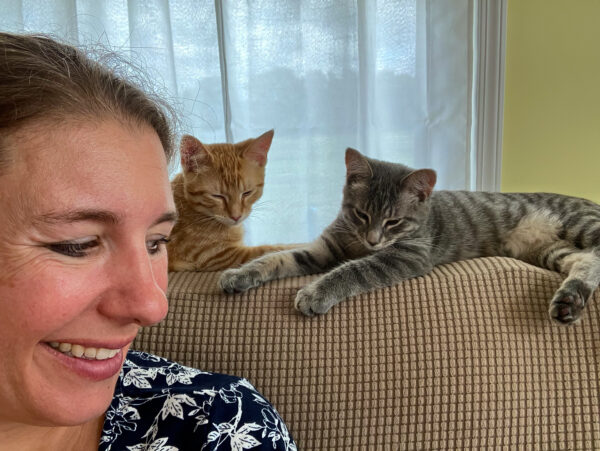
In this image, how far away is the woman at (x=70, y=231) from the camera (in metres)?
0.48

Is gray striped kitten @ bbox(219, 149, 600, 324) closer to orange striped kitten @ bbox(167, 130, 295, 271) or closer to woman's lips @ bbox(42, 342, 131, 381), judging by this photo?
orange striped kitten @ bbox(167, 130, 295, 271)

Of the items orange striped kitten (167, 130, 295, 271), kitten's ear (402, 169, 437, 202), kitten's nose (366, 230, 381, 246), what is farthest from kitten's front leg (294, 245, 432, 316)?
orange striped kitten (167, 130, 295, 271)

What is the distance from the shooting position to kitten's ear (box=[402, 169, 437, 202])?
54.3 inches

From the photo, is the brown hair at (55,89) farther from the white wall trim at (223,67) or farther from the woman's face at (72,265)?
the white wall trim at (223,67)

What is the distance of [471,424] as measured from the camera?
90cm

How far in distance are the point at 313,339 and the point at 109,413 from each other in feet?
1.38

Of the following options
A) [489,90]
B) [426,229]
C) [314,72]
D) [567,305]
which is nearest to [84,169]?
[567,305]

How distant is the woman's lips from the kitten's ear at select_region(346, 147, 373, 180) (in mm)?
1004

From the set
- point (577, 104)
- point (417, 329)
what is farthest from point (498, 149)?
point (417, 329)

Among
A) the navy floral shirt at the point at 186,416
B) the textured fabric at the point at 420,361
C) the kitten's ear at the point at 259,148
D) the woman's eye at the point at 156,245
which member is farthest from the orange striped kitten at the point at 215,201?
the woman's eye at the point at 156,245

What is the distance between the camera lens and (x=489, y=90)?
1735 millimetres

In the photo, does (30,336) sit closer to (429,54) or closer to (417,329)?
(417,329)

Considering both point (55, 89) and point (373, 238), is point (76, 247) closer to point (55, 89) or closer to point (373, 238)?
point (55, 89)

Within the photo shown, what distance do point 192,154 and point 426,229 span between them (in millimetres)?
749
